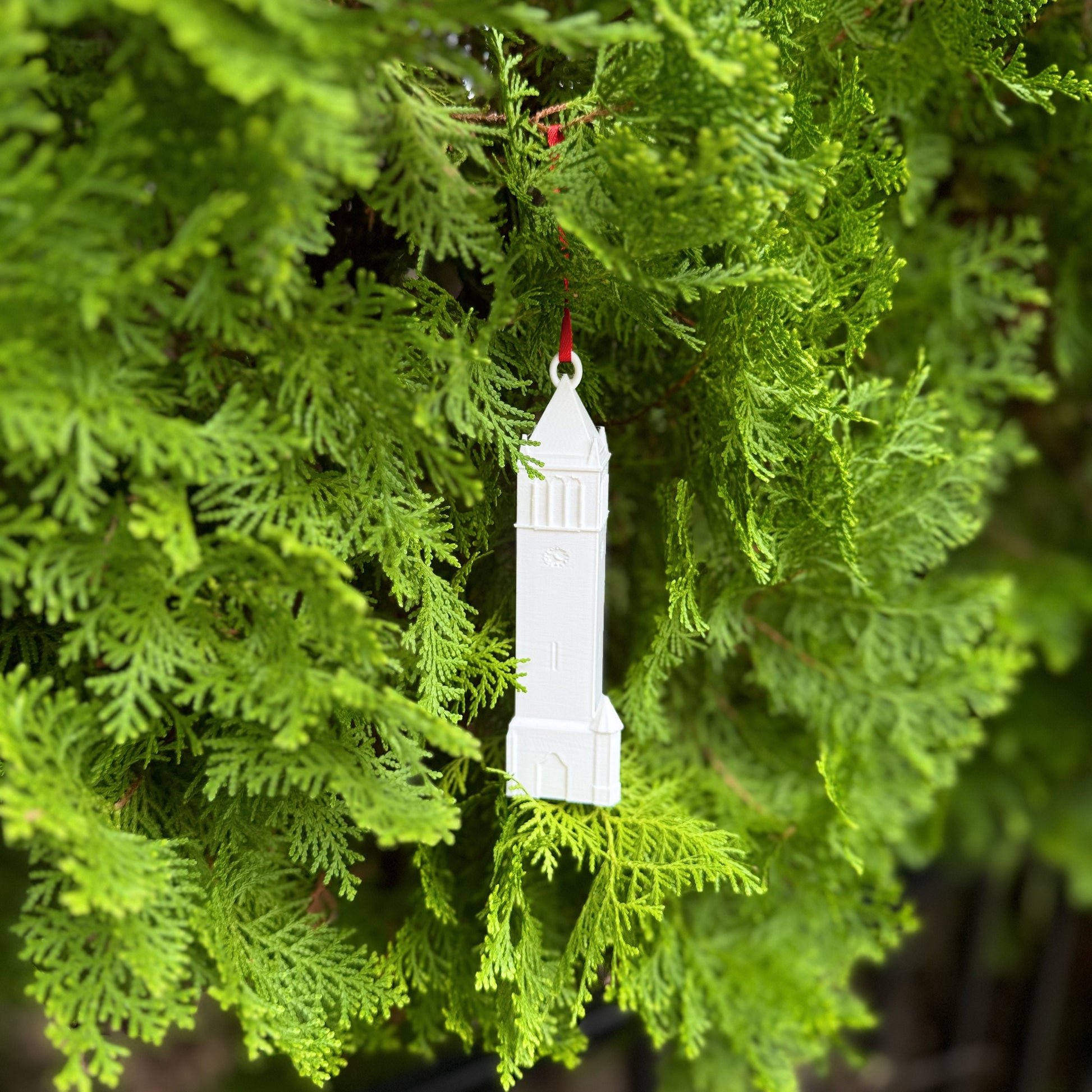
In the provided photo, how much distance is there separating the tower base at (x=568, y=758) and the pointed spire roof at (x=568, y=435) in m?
0.18

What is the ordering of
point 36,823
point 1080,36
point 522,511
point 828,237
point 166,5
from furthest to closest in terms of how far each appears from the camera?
point 1080,36
point 828,237
point 522,511
point 36,823
point 166,5

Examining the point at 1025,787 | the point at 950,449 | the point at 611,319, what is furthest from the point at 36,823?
the point at 1025,787

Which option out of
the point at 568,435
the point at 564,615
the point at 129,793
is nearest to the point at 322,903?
the point at 129,793

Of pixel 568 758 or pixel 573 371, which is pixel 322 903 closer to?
pixel 568 758

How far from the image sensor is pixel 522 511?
65 cm

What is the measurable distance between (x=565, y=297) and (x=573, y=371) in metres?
0.05

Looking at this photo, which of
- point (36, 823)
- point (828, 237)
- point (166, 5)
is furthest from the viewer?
point (828, 237)

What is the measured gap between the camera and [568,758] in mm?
672

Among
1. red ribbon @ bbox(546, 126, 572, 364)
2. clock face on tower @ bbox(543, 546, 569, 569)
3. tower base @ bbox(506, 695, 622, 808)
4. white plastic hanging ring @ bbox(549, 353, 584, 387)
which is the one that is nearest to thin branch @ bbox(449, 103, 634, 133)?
red ribbon @ bbox(546, 126, 572, 364)

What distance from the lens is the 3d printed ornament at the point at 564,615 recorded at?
2.09 ft

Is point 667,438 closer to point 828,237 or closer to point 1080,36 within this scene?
point 828,237

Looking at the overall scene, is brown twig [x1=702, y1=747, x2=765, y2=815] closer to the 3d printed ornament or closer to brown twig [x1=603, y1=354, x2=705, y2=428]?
the 3d printed ornament

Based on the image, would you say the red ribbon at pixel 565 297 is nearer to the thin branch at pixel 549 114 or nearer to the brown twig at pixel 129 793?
the thin branch at pixel 549 114

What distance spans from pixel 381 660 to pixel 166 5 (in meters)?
0.34
